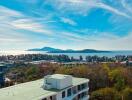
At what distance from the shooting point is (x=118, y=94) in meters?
50.2

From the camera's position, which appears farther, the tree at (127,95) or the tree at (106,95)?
the tree at (106,95)

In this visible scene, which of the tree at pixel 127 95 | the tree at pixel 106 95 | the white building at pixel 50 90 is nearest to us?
the white building at pixel 50 90

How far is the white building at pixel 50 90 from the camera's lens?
29678 mm

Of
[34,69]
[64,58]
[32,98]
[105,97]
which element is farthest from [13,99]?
[64,58]

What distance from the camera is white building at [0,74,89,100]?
29.7 metres

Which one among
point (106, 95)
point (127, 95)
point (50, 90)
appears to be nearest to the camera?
point (50, 90)

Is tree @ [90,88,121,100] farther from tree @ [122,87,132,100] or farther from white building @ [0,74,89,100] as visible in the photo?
white building @ [0,74,89,100]

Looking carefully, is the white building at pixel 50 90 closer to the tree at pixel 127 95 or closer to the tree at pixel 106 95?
the tree at pixel 106 95

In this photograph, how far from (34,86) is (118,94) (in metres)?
20.8

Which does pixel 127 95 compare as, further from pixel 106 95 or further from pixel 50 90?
pixel 50 90

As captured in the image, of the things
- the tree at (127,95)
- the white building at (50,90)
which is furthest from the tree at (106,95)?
the white building at (50,90)

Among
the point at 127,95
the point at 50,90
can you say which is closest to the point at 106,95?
the point at 127,95

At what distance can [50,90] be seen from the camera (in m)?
34.1

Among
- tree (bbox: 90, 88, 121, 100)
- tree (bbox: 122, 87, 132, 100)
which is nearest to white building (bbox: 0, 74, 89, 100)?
tree (bbox: 90, 88, 121, 100)
